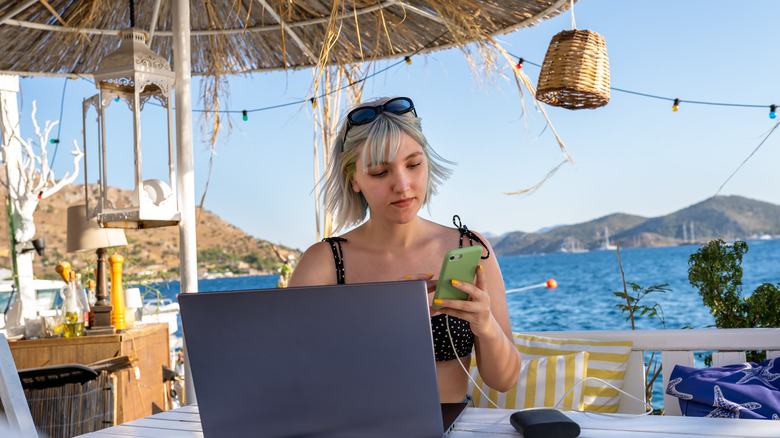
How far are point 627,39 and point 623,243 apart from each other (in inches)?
444

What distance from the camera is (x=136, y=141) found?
2.91m

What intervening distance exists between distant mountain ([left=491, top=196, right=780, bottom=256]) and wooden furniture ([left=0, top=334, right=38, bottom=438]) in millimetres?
34326

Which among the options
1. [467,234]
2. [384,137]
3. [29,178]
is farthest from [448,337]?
[29,178]

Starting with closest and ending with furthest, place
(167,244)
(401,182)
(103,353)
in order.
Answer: (401,182) < (103,353) < (167,244)

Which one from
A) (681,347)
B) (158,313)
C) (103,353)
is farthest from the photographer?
(158,313)

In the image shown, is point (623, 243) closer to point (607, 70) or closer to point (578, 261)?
point (578, 261)

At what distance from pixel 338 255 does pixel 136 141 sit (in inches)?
65.1

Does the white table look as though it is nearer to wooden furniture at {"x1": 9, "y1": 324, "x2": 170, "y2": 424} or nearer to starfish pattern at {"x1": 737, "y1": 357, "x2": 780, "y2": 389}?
starfish pattern at {"x1": 737, "y1": 357, "x2": 780, "y2": 389}

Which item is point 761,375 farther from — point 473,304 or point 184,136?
point 184,136

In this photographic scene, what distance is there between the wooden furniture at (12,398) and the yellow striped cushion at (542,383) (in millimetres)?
1342

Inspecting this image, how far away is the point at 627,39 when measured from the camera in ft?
110

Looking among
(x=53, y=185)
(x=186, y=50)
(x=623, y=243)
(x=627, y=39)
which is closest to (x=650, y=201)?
(x=623, y=243)

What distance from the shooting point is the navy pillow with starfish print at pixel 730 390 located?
5.17ft

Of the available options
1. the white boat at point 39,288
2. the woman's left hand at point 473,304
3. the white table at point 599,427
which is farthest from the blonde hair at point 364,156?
the white boat at point 39,288
